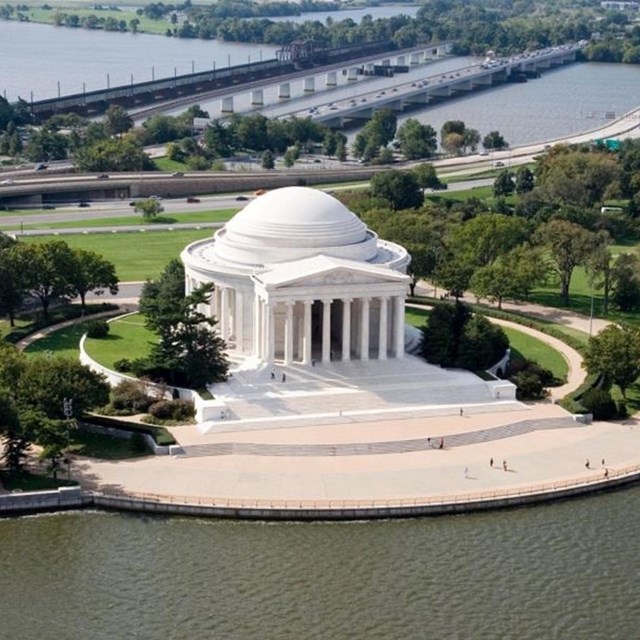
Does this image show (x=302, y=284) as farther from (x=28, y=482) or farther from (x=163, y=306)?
(x=28, y=482)

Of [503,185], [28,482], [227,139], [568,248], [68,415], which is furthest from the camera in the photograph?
[227,139]

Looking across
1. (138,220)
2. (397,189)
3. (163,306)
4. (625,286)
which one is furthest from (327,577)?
(397,189)

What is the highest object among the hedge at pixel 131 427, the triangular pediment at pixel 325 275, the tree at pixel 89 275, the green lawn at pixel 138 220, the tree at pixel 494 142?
the triangular pediment at pixel 325 275

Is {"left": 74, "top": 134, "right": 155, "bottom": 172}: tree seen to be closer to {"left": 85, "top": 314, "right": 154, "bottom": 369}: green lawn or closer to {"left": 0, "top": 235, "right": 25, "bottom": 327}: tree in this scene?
{"left": 0, "top": 235, "right": 25, "bottom": 327}: tree

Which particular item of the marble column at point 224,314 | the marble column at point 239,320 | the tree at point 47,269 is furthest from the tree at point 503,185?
the marble column at point 239,320

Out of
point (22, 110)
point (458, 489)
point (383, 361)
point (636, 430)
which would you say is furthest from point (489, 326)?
point (22, 110)

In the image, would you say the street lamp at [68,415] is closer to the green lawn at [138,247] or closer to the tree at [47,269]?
the tree at [47,269]

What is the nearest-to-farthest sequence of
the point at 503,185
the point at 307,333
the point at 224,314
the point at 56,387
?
the point at 56,387 < the point at 307,333 < the point at 224,314 < the point at 503,185

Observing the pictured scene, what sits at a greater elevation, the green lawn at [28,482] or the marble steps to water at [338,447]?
the green lawn at [28,482]
